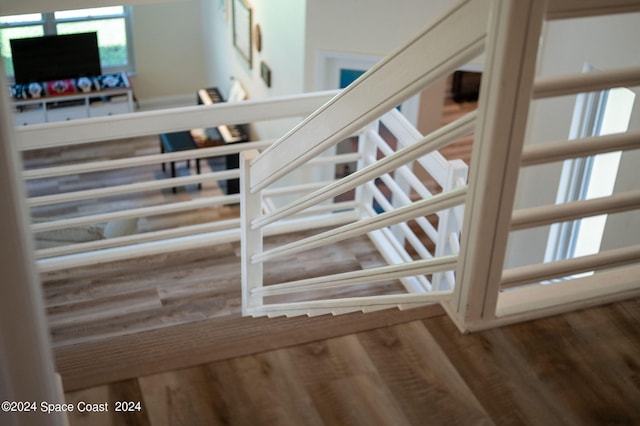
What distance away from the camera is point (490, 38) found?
1.53 metres

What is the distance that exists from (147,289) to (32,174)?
79cm

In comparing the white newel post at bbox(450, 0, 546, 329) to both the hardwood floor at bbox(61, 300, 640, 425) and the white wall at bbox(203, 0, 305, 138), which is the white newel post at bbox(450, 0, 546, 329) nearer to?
the hardwood floor at bbox(61, 300, 640, 425)

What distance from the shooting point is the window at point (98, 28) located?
30.5ft

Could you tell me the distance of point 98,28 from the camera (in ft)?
31.9

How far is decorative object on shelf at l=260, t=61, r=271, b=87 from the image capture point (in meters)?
7.11

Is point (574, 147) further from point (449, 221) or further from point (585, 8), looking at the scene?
point (449, 221)

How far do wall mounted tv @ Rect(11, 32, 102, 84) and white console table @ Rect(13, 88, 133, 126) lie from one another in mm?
238

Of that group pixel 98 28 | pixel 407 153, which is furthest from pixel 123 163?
pixel 98 28

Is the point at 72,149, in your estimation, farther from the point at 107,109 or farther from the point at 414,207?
the point at 414,207

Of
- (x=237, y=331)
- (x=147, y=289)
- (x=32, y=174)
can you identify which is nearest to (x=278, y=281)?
(x=147, y=289)

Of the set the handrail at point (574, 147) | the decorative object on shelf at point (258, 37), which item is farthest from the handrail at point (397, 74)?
the decorative object on shelf at point (258, 37)

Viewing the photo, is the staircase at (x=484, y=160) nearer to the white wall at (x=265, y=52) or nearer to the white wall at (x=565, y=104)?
the white wall at (x=565, y=104)

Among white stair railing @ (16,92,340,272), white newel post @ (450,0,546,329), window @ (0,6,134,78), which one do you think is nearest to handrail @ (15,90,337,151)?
white stair railing @ (16,92,340,272)

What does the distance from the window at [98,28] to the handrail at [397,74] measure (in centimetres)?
767
